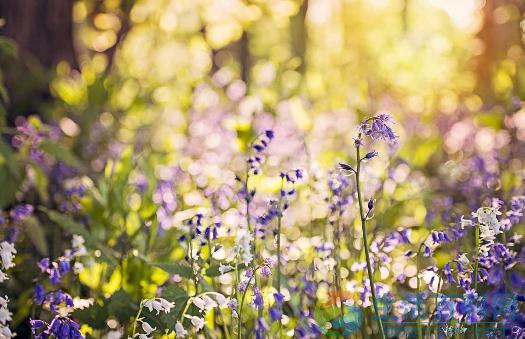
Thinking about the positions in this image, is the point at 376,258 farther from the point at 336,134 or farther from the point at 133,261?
the point at 336,134

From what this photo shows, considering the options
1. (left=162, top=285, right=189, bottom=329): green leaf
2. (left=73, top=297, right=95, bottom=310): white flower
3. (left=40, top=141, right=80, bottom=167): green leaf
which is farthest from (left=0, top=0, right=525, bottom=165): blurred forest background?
(left=162, top=285, right=189, bottom=329): green leaf

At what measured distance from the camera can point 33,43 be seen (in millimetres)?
6680

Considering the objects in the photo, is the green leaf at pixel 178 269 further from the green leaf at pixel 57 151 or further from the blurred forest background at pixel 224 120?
the green leaf at pixel 57 151

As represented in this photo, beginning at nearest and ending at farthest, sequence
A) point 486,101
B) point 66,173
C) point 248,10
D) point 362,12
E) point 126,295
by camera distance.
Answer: point 126,295 → point 66,173 → point 486,101 → point 248,10 → point 362,12

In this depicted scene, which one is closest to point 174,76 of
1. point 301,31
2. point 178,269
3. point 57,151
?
point 301,31

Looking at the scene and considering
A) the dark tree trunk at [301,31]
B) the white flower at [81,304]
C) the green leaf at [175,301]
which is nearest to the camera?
the green leaf at [175,301]

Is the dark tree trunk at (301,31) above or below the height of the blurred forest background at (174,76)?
above

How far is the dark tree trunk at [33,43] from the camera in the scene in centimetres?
637

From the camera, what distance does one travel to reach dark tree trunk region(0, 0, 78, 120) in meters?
6.37

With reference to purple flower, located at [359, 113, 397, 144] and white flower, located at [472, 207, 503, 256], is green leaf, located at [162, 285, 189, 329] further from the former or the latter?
white flower, located at [472, 207, 503, 256]

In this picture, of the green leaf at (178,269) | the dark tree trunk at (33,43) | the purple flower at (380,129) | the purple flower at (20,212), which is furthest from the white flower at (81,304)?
the dark tree trunk at (33,43)

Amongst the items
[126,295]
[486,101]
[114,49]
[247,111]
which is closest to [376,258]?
[126,295]

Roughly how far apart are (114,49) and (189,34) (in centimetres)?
834

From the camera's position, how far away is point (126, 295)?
296cm
